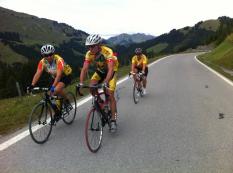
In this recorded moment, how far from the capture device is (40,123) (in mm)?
7211

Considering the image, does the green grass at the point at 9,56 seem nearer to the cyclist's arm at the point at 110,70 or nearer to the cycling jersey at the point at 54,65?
the cycling jersey at the point at 54,65

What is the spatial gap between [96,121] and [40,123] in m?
1.25

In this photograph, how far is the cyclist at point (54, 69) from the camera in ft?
24.6

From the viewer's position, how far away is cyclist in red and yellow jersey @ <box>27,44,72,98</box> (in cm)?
750

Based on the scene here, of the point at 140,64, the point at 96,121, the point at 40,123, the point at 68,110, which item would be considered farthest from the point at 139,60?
the point at 96,121

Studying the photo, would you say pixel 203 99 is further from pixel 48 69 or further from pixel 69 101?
pixel 48 69

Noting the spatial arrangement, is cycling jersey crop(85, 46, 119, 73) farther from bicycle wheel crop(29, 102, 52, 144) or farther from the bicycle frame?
bicycle wheel crop(29, 102, 52, 144)

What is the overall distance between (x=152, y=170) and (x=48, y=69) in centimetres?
364

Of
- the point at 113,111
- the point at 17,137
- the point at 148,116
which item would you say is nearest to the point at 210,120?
the point at 148,116

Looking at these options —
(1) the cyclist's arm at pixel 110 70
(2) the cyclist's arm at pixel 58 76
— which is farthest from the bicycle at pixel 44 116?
(1) the cyclist's arm at pixel 110 70

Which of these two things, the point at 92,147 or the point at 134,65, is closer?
the point at 92,147

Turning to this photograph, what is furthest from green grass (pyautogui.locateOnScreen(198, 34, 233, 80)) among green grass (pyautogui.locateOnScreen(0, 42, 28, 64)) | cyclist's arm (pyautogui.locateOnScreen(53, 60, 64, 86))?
green grass (pyautogui.locateOnScreen(0, 42, 28, 64))

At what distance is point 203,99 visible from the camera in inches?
469

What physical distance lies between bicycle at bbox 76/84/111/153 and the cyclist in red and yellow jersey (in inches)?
40.2
